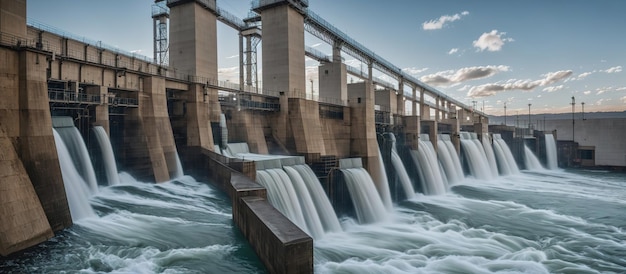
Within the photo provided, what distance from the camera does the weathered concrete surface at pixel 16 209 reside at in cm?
1107

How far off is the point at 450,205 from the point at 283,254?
75.4ft

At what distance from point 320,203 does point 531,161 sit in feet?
158

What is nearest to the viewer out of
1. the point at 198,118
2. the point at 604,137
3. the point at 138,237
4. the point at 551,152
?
the point at 138,237

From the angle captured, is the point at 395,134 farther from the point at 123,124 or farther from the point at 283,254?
the point at 283,254

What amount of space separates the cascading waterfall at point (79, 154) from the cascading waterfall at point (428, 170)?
27.0 m

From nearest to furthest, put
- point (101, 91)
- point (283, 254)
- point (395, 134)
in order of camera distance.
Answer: point (283, 254) → point (101, 91) → point (395, 134)

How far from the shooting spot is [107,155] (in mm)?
19625

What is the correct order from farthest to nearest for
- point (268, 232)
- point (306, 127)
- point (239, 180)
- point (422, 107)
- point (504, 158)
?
point (422, 107)
point (504, 158)
point (306, 127)
point (239, 180)
point (268, 232)

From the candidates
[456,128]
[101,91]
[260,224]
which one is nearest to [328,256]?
[260,224]

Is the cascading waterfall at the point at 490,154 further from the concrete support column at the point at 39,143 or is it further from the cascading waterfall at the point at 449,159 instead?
the concrete support column at the point at 39,143

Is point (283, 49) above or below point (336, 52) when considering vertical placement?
below

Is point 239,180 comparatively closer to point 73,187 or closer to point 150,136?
point 73,187

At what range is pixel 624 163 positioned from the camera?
52469mm

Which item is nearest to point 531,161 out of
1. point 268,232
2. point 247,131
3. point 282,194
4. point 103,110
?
point 247,131
